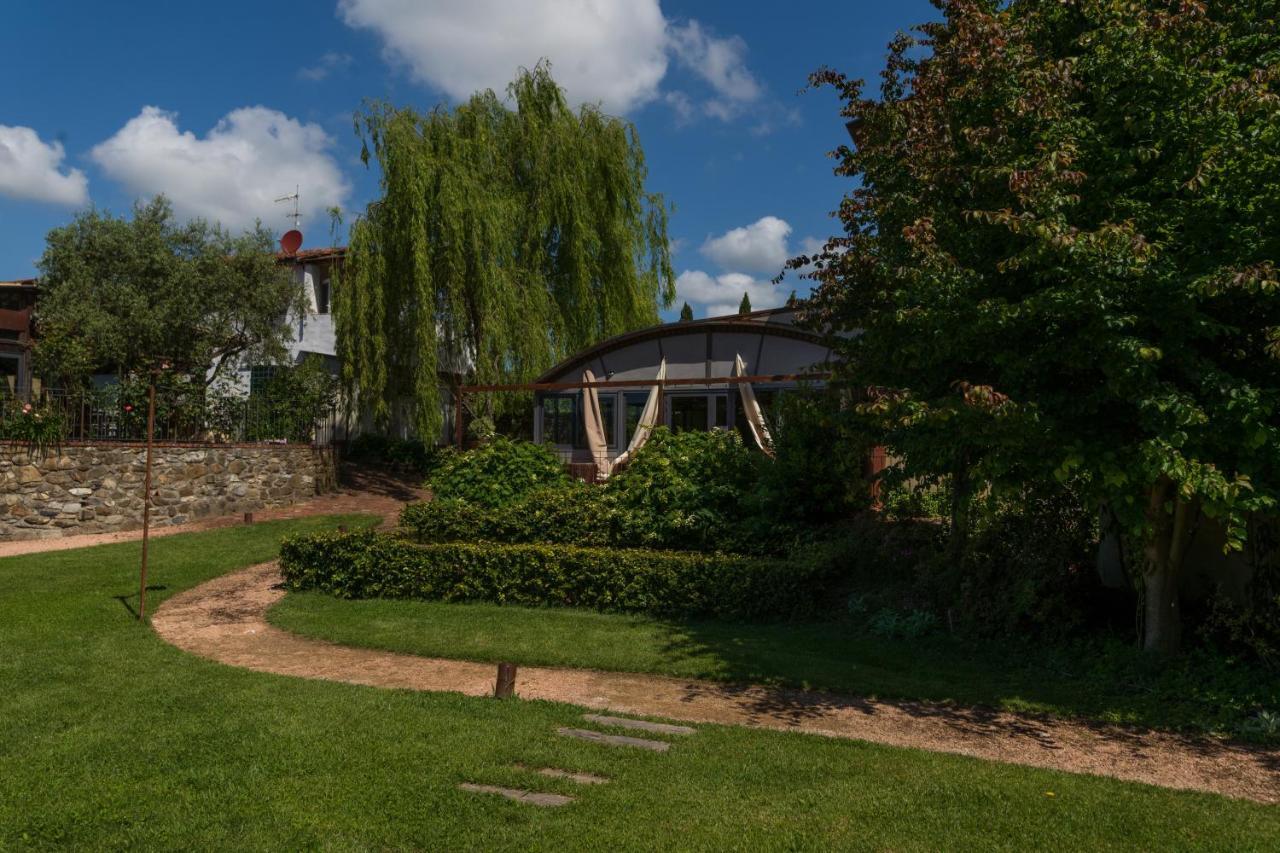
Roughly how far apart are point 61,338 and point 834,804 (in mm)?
19423

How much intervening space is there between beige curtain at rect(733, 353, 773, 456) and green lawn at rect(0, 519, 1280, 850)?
8716 millimetres

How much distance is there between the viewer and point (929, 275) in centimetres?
677

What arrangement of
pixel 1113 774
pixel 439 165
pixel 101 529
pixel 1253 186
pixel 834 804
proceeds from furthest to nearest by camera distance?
pixel 439 165
pixel 101 529
pixel 1253 186
pixel 1113 774
pixel 834 804

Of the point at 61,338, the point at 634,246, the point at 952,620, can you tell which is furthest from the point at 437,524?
the point at 634,246

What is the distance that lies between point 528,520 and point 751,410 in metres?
5.21

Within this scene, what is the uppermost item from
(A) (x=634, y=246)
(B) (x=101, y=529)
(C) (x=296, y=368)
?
(A) (x=634, y=246)

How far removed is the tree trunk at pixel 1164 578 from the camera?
25.0 ft

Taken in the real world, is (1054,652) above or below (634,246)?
below

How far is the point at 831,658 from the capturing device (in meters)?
8.21

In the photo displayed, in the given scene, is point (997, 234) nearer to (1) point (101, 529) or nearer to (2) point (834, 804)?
(2) point (834, 804)

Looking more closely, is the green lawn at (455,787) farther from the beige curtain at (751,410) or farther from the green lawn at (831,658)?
the beige curtain at (751,410)

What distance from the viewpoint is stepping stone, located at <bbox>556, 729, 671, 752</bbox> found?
563 centimetres

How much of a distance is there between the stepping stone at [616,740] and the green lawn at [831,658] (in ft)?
6.58

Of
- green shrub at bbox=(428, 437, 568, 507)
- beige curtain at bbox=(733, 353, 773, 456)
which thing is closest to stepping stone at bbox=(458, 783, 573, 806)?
green shrub at bbox=(428, 437, 568, 507)
